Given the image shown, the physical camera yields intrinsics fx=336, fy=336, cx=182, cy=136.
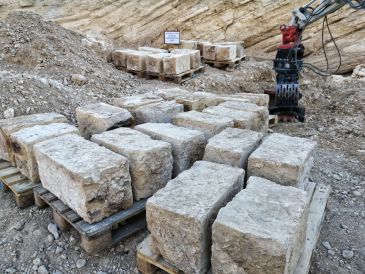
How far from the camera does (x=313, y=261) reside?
3.22 metres

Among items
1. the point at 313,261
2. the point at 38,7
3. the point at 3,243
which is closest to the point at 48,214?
the point at 3,243

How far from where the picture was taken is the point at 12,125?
4.07 m

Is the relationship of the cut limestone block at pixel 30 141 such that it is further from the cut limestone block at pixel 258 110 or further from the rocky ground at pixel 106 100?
the cut limestone block at pixel 258 110

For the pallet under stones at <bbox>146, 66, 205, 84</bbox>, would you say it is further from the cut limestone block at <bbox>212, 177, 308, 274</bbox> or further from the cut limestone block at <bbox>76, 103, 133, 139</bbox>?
the cut limestone block at <bbox>212, 177, 308, 274</bbox>

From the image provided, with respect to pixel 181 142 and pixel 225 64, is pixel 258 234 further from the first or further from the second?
pixel 225 64

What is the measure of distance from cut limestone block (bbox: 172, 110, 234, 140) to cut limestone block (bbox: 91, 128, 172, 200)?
0.84 meters

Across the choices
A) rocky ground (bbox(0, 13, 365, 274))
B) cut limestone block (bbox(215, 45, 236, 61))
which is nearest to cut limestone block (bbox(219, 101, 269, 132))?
rocky ground (bbox(0, 13, 365, 274))

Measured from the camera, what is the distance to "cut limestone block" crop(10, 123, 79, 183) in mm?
3637

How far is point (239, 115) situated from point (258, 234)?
2589 millimetres

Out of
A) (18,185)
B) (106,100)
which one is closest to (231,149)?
(18,185)

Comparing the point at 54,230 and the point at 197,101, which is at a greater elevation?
the point at 197,101

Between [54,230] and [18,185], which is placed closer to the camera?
[54,230]

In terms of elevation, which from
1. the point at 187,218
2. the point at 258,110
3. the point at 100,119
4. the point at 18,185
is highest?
the point at 100,119

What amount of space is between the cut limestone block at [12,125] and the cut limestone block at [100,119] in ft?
0.94
